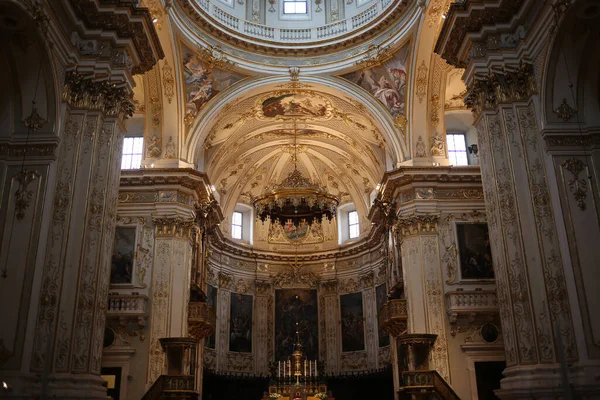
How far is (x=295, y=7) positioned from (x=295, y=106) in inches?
145

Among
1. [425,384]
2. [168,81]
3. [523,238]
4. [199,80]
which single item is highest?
[199,80]

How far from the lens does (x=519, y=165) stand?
403 inches

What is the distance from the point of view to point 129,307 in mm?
17281

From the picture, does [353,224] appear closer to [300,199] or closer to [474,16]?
[300,199]

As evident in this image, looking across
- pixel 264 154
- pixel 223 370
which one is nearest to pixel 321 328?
pixel 223 370

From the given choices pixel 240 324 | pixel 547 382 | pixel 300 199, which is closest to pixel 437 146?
pixel 300 199

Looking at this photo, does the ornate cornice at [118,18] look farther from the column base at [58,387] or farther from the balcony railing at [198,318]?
the balcony railing at [198,318]

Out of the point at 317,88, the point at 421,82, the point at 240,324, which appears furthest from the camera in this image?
the point at 240,324

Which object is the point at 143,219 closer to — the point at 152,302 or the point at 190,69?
the point at 152,302

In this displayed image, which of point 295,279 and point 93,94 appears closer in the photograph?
point 93,94

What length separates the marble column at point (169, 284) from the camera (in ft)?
56.6

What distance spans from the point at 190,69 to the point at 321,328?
13.4 metres

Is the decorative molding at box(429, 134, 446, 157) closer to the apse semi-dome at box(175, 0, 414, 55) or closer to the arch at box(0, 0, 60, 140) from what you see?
the apse semi-dome at box(175, 0, 414, 55)

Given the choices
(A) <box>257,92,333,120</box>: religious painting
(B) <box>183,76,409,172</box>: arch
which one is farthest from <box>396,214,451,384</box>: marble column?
(A) <box>257,92,333,120</box>: religious painting
